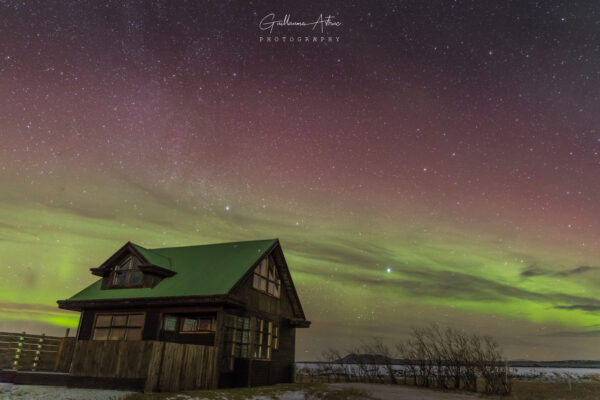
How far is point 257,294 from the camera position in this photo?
938 inches

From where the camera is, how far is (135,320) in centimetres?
2228

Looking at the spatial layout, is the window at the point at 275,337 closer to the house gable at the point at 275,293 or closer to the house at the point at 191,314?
the house at the point at 191,314

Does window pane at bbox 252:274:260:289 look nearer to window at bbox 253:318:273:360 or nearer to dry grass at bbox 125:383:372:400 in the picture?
window at bbox 253:318:273:360

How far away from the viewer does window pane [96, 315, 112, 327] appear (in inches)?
910

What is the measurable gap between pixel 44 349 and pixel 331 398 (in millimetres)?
15877

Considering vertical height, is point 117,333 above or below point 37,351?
above

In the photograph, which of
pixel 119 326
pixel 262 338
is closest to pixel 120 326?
pixel 119 326

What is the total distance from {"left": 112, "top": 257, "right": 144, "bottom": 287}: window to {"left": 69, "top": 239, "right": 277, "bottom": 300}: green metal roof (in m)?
0.48

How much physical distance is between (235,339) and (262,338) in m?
3.06

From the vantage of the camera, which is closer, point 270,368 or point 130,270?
point 130,270

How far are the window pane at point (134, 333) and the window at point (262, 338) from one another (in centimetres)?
588

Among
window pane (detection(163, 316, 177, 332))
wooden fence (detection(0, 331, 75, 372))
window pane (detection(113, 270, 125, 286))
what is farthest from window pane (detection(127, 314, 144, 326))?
wooden fence (detection(0, 331, 75, 372))

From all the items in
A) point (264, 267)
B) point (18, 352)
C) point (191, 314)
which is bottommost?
point (18, 352)

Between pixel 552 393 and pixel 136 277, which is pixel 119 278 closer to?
pixel 136 277
